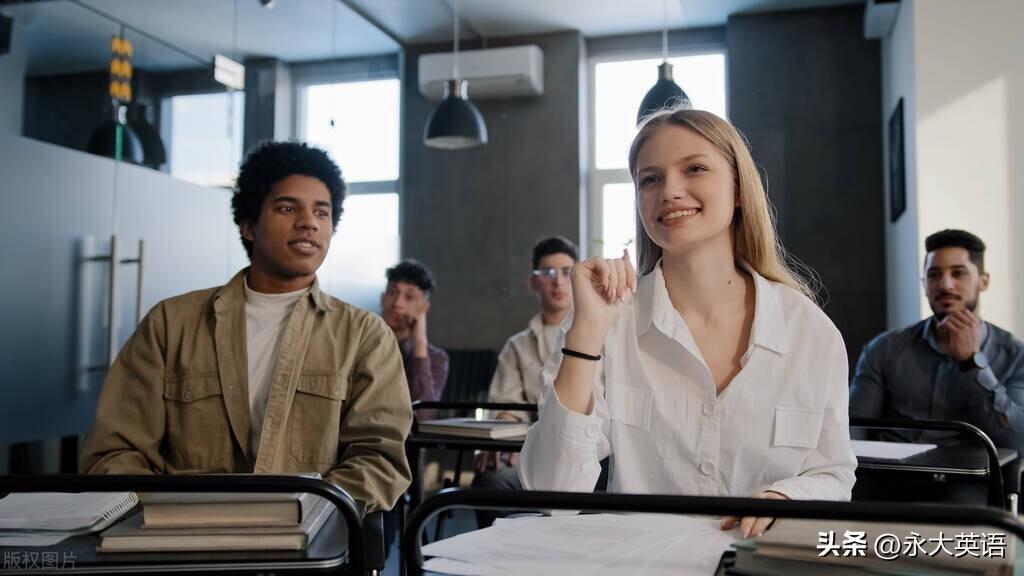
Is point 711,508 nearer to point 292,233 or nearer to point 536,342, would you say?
point 292,233

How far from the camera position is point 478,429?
241 centimetres

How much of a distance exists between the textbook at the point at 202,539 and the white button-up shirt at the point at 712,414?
1.31 feet

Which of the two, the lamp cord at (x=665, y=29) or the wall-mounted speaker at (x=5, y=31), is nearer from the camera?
the wall-mounted speaker at (x=5, y=31)

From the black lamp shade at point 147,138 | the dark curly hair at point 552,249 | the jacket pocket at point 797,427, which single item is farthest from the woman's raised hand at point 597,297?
the black lamp shade at point 147,138

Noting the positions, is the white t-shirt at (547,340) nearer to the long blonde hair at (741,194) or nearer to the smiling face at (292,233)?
the smiling face at (292,233)

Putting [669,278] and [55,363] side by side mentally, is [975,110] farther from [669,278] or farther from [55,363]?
[55,363]

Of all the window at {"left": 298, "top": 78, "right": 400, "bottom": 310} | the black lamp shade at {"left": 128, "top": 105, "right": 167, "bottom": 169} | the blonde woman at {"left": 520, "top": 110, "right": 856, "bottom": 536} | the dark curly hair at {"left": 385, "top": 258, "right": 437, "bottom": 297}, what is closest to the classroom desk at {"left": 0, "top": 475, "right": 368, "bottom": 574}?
the blonde woman at {"left": 520, "top": 110, "right": 856, "bottom": 536}

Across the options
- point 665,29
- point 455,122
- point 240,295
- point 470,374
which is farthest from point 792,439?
point 665,29

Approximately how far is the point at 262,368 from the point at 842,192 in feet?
16.0

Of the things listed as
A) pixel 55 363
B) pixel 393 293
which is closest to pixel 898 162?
pixel 393 293

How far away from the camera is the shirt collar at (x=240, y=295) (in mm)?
1941

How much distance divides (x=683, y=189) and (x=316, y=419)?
0.92 metres

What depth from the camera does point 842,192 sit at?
5.83 metres

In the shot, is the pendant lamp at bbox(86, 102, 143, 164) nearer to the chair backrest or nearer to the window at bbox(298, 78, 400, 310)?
the window at bbox(298, 78, 400, 310)
